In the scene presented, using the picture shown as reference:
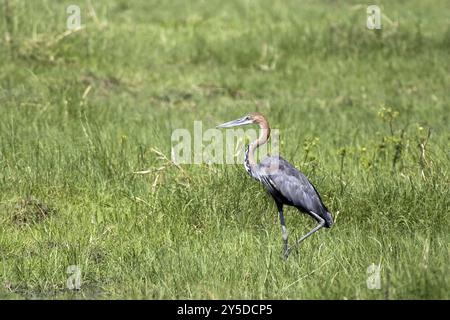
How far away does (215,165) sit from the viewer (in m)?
8.23

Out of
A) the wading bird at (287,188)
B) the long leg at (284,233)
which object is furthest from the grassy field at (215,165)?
the wading bird at (287,188)

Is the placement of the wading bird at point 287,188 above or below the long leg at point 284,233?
above

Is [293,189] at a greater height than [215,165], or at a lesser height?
greater

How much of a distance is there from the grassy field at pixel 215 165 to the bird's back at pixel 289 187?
0.25 meters

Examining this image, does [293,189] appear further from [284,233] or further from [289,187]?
[284,233]

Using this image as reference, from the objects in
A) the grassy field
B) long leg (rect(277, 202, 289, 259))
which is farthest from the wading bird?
the grassy field

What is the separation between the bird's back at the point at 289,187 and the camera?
22.8 ft

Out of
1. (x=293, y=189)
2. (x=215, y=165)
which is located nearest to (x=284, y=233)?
(x=293, y=189)

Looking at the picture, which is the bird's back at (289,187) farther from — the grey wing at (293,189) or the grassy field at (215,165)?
the grassy field at (215,165)

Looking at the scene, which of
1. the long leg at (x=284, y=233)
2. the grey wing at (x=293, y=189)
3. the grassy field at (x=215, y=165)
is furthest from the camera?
the grey wing at (x=293, y=189)

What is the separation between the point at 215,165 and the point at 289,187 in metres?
1.40

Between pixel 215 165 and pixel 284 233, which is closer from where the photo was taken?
pixel 284 233

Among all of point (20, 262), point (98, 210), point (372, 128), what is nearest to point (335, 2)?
point (372, 128)

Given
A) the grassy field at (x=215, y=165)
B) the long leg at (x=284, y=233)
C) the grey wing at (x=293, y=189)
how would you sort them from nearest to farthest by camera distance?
the grassy field at (x=215, y=165), the long leg at (x=284, y=233), the grey wing at (x=293, y=189)
